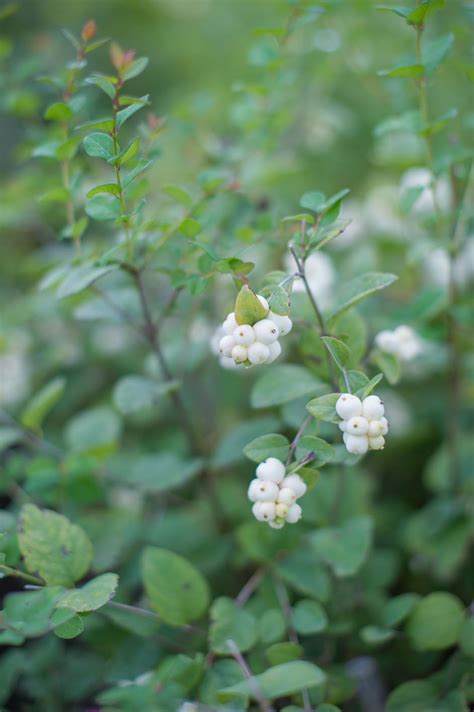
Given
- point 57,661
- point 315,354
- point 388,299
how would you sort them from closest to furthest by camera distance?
point 315,354 < point 57,661 < point 388,299

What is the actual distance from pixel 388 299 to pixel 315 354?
0.71 meters

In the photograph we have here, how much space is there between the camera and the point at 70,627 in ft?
2.18

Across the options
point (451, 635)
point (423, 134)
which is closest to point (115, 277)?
point (423, 134)

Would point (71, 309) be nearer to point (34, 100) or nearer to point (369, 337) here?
point (34, 100)

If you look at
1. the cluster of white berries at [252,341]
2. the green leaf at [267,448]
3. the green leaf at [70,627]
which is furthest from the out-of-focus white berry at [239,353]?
the green leaf at [70,627]

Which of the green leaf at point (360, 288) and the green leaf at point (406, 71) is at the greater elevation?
the green leaf at point (406, 71)

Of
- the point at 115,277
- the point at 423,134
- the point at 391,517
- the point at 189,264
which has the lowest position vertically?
the point at 391,517

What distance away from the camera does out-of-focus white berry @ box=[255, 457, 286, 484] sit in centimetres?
61

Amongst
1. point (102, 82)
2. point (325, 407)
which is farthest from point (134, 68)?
point (325, 407)

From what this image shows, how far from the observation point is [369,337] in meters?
1.24

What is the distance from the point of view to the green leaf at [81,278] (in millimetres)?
753

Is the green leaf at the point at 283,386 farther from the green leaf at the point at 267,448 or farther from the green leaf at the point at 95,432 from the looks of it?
the green leaf at the point at 95,432

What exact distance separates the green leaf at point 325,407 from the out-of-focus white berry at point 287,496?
75mm

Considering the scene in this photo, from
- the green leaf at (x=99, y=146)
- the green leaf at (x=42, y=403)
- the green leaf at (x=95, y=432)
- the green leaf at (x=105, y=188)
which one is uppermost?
the green leaf at (x=99, y=146)
